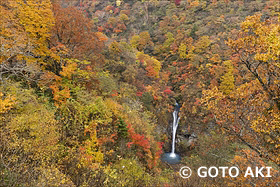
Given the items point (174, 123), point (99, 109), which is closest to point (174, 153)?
point (174, 123)

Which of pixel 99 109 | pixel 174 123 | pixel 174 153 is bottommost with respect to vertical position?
pixel 174 153

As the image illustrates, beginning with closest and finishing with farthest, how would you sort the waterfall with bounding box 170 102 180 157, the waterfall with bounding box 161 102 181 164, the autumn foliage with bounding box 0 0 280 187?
the autumn foliage with bounding box 0 0 280 187, the waterfall with bounding box 161 102 181 164, the waterfall with bounding box 170 102 180 157

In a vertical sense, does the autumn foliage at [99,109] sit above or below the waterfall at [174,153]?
above

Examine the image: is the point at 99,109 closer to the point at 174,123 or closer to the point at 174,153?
the point at 174,153

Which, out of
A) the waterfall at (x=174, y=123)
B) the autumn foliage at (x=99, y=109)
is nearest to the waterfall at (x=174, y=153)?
the waterfall at (x=174, y=123)

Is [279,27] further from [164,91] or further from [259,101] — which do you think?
[164,91]

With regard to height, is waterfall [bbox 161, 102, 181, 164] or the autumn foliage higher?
the autumn foliage

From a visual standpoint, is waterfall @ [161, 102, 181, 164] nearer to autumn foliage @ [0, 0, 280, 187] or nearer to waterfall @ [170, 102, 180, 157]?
waterfall @ [170, 102, 180, 157]

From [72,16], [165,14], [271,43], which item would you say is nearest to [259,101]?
[271,43]

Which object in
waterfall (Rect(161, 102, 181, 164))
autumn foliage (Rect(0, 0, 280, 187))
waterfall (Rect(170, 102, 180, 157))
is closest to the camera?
autumn foliage (Rect(0, 0, 280, 187))

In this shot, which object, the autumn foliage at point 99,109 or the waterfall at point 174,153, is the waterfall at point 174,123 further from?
the autumn foliage at point 99,109

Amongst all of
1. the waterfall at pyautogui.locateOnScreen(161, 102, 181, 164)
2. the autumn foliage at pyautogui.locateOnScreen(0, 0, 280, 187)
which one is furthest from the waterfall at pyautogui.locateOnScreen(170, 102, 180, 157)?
the autumn foliage at pyautogui.locateOnScreen(0, 0, 280, 187)

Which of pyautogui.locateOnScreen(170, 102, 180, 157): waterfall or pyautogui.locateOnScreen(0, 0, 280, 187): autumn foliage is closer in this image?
pyautogui.locateOnScreen(0, 0, 280, 187): autumn foliage

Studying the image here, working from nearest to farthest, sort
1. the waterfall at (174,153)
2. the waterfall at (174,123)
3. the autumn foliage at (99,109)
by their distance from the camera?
1. the autumn foliage at (99,109)
2. the waterfall at (174,153)
3. the waterfall at (174,123)
